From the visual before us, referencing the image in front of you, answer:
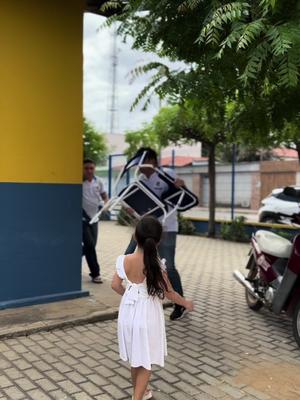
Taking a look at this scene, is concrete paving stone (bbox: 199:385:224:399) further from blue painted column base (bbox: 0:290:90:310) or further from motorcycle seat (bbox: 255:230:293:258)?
blue painted column base (bbox: 0:290:90:310)

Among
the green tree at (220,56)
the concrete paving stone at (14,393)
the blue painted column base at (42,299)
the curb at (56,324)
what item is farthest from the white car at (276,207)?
the concrete paving stone at (14,393)

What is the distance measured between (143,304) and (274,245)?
106 inches

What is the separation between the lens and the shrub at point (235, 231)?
13.5 meters

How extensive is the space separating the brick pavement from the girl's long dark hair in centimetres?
94

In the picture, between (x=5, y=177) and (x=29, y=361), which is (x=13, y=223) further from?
(x=29, y=361)

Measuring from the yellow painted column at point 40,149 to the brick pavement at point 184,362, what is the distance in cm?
89

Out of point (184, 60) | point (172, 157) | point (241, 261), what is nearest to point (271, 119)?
point (184, 60)

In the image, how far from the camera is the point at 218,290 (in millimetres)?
7281

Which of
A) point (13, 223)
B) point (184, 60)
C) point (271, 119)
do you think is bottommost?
point (13, 223)

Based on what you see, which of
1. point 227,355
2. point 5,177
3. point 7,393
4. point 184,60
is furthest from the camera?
point 5,177

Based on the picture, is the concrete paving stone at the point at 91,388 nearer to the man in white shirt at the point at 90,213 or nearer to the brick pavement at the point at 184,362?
the brick pavement at the point at 184,362

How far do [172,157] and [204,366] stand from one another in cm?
1309

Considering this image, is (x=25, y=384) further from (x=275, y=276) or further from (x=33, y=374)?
(x=275, y=276)

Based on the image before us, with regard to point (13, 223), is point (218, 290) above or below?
below
